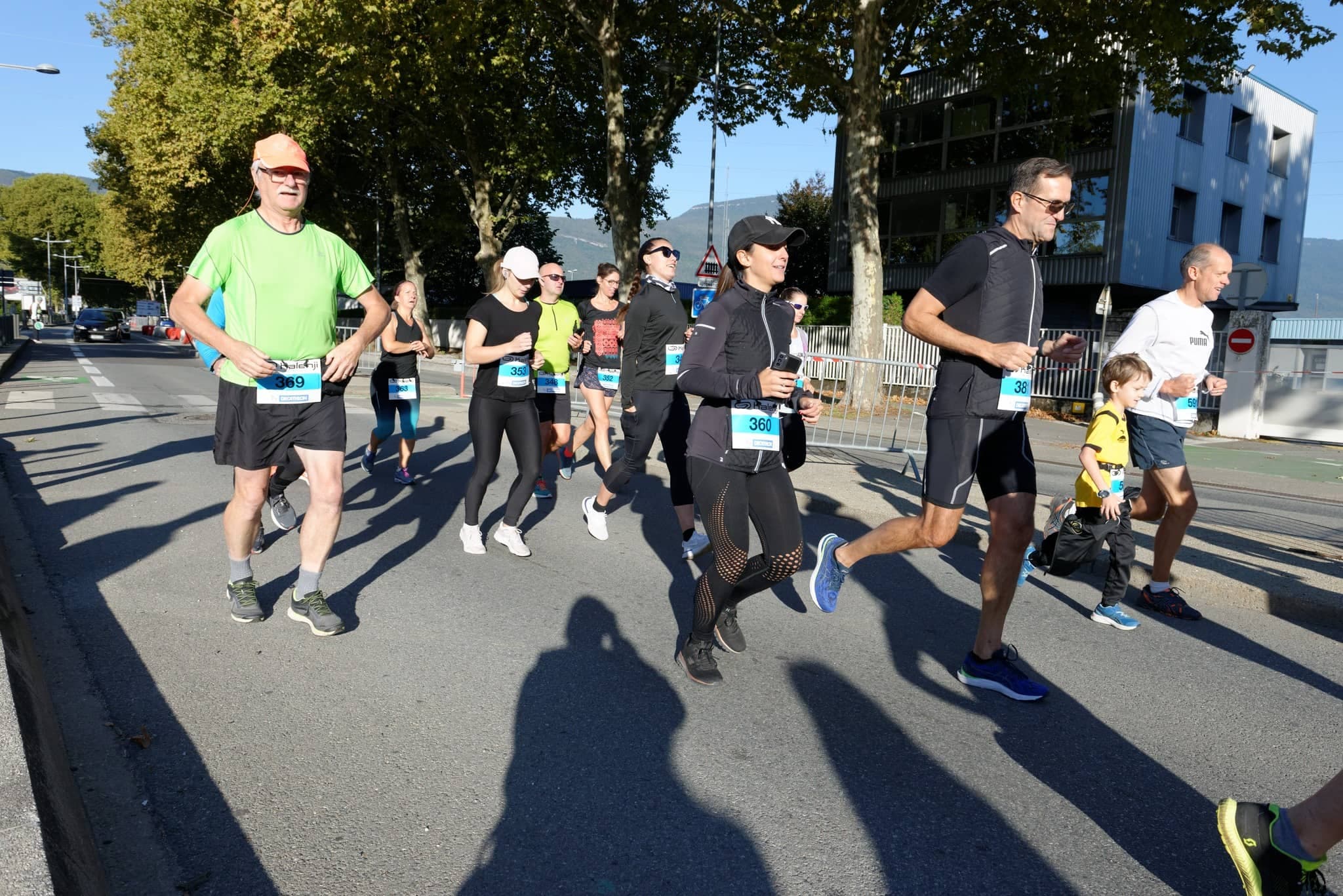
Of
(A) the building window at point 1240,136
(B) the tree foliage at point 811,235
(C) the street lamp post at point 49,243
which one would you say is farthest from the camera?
(C) the street lamp post at point 49,243

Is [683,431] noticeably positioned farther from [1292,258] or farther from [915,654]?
[1292,258]

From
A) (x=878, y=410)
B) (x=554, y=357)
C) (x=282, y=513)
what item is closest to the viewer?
(x=282, y=513)

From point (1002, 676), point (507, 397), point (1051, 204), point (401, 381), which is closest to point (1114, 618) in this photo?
point (1002, 676)

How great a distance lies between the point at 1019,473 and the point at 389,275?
59.9 meters

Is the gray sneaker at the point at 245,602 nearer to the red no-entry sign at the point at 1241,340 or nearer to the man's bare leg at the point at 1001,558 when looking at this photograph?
the man's bare leg at the point at 1001,558

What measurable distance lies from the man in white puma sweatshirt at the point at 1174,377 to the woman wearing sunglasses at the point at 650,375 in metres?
2.72

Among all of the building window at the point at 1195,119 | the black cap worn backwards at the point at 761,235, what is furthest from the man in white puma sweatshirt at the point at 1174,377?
the building window at the point at 1195,119

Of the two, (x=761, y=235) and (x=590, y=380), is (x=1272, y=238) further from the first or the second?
(x=761, y=235)

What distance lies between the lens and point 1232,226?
3169 cm

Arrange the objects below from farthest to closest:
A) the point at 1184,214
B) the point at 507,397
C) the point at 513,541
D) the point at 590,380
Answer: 1. the point at 1184,214
2. the point at 590,380
3. the point at 513,541
4. the point at 507,397

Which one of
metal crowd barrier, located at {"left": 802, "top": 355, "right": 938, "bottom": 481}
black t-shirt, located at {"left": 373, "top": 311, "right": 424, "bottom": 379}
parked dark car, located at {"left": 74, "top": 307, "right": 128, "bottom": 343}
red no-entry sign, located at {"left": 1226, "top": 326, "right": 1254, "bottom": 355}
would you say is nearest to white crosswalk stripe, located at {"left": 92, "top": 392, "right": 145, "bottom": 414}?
black t-shirt, located at {"left": 373, "top": 311, "right": 424, "bottom": 379}

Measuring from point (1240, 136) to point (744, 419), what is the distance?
112ft

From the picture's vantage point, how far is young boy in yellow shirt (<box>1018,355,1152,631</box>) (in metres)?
5.14

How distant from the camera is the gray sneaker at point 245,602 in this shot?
183 inches
